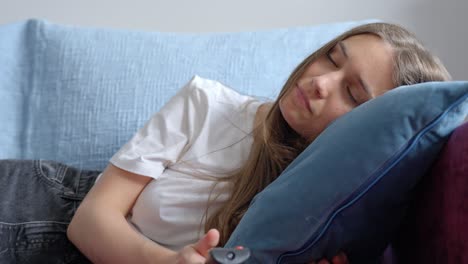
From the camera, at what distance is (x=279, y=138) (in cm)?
90

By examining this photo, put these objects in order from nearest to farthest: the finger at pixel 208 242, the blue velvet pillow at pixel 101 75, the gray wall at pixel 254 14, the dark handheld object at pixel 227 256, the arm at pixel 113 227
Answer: the dark handheld object at pixel 227 256 → the finger at pixel 208 242 → the arm at pixel 113 227 → the blue velvet pillow at pixel 101 75 → the gray wall at pixel 254 14

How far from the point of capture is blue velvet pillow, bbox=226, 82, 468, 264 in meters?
0.56

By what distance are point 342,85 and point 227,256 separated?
424mm

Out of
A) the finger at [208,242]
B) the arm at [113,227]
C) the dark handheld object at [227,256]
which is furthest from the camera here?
the arm at [113,227]

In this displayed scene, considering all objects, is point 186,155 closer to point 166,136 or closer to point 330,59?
point 166,136

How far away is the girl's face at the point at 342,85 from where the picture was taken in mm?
828

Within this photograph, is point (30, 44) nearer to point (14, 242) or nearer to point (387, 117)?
point (14, 242)

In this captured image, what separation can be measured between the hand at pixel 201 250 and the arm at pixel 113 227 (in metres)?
0.12

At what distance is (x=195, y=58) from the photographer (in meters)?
1.19

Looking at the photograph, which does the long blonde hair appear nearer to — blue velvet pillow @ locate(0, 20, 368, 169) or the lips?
the lips

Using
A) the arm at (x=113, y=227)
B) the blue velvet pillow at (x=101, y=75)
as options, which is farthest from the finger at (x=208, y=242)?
the blue velvet pillow at (x=101, y=75)

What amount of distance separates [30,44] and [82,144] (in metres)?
0.26

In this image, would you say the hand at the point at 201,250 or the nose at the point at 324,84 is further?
the nose at the point at 324,84

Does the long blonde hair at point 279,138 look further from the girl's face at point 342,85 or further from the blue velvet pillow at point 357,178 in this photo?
the blue velvet pillow at point 357,178
